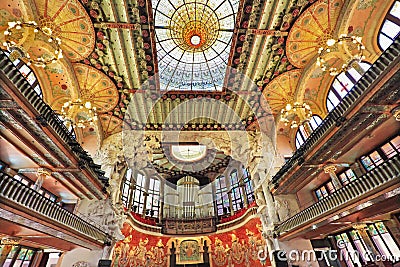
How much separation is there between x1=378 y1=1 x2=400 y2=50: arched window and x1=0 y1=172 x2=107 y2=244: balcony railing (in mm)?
14302

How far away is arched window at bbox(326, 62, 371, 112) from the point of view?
33.6 feet

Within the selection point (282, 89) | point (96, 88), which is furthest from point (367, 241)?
point (96, 88)

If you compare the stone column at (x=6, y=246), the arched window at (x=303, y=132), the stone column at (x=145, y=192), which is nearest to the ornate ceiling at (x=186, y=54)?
the arched window at (x=303, y=132)

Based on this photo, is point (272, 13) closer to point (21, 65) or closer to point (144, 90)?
point (144, 90)

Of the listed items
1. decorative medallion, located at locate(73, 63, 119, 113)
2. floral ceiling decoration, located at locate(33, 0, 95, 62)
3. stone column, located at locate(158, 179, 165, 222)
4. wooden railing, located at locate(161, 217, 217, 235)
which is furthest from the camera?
stone column, located at locate(158, 179, 165, 222)

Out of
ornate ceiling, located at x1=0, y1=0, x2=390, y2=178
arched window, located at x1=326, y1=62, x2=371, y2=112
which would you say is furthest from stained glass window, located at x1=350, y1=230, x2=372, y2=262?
ornate ceiling, located at x1=0, y1=0, x2=390, y2=178

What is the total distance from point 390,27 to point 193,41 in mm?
8376

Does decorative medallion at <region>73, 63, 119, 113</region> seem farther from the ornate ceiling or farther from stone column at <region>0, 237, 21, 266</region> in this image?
stone column at <region>0, 237, 21, 266</region>

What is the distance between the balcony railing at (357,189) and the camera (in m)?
6.20

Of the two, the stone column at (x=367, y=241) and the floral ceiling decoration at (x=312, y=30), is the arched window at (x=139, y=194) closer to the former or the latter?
the stone column at (x=367, y=241)

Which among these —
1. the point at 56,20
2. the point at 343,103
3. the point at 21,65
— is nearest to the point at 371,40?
the point at 343,103

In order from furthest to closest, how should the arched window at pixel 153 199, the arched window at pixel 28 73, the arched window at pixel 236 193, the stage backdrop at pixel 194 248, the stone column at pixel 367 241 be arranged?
the arched window at pixel 153 199
the arched window at pixel 236 193
the stage backdrop at pixel 194 248
the arched window at pixel 28 73
the stone column at pixel 367 241

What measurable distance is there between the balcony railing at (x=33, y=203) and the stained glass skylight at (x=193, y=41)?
818 centimetres

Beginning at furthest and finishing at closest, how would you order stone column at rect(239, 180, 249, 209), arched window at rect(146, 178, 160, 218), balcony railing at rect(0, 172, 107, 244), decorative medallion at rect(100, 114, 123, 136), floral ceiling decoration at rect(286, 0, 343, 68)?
arched window at rect(146, 178, 160, 218) < stone column at rect(239, 180, 249, 209) < decorative medallion at rect(100, 114, 123, 136) < floral ceiling decoration at rect(286, 0, 343, 68) < balcony railing at rect(0, 172, 107, 244)
